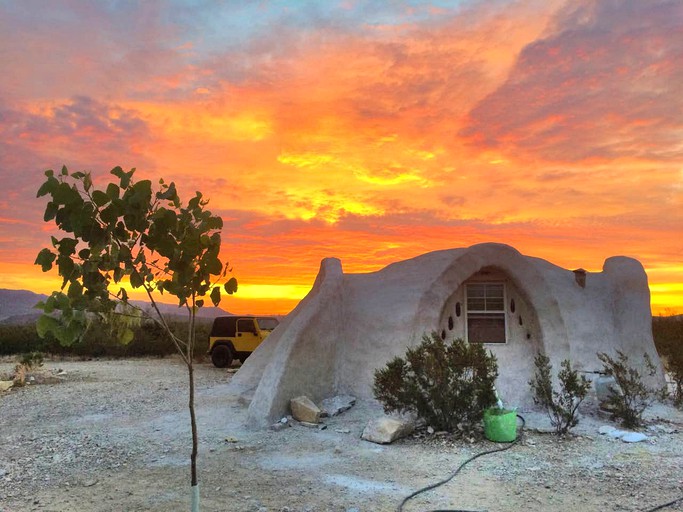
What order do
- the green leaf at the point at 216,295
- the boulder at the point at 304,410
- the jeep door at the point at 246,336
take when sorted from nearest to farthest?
the green leaf at the point at 216,295 → the boulder at the point at 304,410 → the jeep door at the point at 246,336

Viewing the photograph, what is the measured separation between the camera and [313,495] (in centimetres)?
649

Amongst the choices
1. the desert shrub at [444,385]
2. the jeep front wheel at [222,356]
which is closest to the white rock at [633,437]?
the desert shrub at [444,385]

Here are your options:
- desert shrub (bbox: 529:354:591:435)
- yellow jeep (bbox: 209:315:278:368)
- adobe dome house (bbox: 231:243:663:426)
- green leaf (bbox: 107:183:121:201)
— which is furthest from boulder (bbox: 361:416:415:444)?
yellow jeep (bbox: 209:315:278:368)

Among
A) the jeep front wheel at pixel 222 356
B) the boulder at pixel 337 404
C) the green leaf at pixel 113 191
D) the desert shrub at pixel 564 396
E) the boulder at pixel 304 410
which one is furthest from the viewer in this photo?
the jeep front wheel at pixel 222 356

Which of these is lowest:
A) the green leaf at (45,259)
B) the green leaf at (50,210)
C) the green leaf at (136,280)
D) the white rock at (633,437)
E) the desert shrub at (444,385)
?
the white rock at (633,437)

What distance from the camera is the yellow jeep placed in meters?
19.5

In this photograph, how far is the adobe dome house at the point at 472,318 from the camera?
427 inches

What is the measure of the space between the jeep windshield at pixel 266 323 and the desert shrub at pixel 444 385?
10989 mm

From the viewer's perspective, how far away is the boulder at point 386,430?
8.66 meters

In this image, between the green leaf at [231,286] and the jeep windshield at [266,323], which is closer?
the green leaf at [231,286]

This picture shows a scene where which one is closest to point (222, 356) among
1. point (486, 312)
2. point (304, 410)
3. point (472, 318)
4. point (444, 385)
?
point (304, 410)

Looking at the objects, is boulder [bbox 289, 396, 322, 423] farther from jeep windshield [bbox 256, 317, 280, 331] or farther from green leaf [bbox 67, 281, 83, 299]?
jeep windshield [bbox 256, 317, 280, 331]

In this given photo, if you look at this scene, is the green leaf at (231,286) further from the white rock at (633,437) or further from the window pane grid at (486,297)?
the window pane grid at (486,297)

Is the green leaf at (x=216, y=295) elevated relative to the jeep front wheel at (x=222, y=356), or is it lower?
elevated
